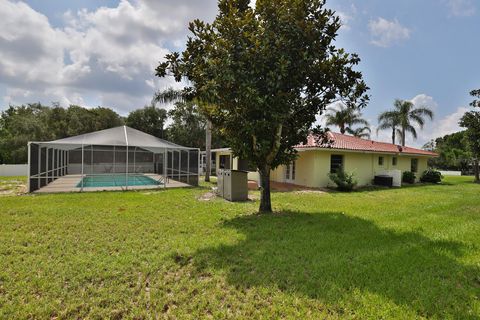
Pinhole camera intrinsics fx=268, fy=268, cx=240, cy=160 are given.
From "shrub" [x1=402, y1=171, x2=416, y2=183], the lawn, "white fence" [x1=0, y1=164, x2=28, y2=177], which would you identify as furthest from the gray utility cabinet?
"white fence" [x1=0, y1=164, x2=28, y2=177]

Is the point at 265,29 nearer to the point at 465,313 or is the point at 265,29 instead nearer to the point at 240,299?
the point at 240,299

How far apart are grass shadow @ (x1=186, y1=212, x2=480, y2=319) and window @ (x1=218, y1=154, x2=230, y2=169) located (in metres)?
17.4

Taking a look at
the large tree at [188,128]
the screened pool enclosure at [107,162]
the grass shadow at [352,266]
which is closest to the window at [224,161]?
the screened pool enclosure at [107,162]

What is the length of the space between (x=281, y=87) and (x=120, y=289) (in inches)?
204

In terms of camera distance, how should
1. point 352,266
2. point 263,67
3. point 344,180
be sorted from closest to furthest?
point 352,266
point 263,67
point 344,180

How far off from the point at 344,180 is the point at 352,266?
36.8 feet

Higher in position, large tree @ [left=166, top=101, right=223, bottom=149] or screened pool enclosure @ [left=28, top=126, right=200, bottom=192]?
large tree @ [left=166, top=101, right=223, bottom=149]

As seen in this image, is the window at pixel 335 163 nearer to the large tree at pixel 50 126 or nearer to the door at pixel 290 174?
the door at pixel 290 174

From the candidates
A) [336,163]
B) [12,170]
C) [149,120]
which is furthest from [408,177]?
[12,170]

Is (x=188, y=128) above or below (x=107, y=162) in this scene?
above

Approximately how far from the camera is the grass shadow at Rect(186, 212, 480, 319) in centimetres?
332

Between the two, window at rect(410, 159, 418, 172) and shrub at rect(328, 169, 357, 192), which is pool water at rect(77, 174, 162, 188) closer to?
shrub at rect(328, 169, 357, 192)

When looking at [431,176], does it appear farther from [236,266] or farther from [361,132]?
[236,266]

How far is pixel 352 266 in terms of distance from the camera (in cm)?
416
